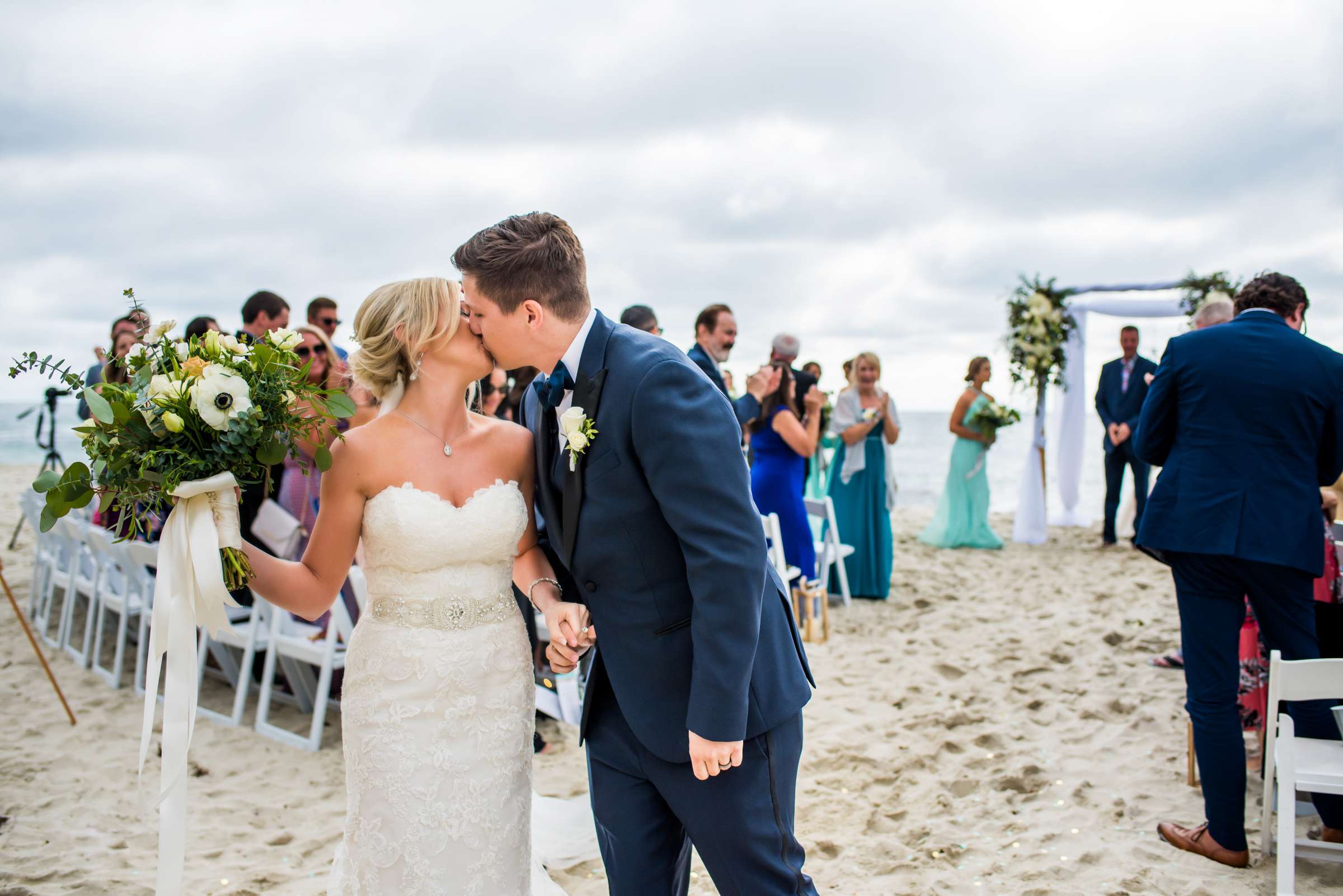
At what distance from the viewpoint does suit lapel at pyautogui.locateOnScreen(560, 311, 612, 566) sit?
6.15 feet

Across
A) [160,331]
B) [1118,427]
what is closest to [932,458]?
[1118,427]

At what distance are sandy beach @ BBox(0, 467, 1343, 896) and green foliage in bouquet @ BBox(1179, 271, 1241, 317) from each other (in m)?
4.91

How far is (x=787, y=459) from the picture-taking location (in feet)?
22.7

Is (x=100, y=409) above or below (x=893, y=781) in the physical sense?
above

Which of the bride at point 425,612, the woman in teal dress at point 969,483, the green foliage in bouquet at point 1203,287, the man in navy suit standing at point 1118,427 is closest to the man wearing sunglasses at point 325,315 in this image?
the bride at point 425,612

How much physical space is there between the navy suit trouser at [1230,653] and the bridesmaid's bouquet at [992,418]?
21.9 feet

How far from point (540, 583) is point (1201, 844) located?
288cm

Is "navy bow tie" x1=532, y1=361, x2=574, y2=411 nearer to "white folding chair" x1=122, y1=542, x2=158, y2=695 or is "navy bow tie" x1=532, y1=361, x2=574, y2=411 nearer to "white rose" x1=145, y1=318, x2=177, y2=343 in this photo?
"white rose" x1=145, y1=318, x2=177, y2=343

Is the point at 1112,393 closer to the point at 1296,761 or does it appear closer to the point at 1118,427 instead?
the point at 1118,427

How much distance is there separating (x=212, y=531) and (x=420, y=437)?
585mm

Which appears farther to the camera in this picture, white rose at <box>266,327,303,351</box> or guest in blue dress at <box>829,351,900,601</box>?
guest in blue dress at <box>829,351,900,601</box>

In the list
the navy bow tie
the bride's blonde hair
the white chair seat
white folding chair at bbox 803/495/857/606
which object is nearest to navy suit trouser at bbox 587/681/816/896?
the navy bow tie

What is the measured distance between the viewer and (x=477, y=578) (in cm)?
235

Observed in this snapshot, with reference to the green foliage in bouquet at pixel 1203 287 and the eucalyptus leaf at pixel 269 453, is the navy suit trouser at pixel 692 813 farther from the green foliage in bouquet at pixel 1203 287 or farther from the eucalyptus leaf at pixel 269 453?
the green foliage in bouquet at pixel 1203 287
